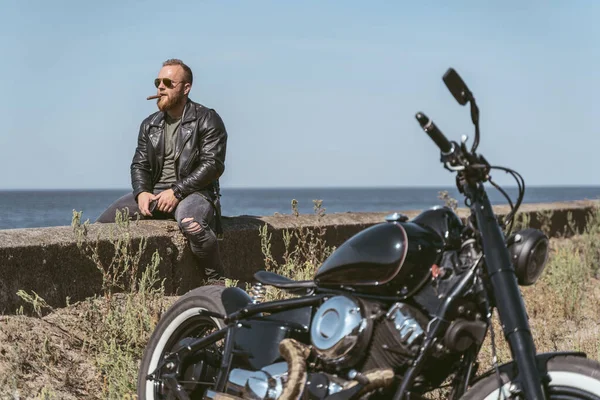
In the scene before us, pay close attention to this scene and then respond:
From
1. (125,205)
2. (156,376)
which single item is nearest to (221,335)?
(156,376)

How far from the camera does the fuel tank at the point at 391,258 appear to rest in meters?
3.04

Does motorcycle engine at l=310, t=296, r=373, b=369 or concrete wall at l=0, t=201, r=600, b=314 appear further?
concrete wall at l=0, t=201, r=600, b=314

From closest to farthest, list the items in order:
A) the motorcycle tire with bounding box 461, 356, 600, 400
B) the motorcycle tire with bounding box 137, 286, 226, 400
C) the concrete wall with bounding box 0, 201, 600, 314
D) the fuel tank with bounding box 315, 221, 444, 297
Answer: the motorcycle tire with bounding box 461, 356, 600, 400, the fuel tank with bounding box 315, 221, 444, 297, the motorcycle tire with bounding box 137, 286, 226, 400, the concrete wall with bounding box 0, 201, 600, 314

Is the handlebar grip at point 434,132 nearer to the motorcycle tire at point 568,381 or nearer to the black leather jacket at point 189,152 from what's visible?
the motorcycle tire at point 568,381

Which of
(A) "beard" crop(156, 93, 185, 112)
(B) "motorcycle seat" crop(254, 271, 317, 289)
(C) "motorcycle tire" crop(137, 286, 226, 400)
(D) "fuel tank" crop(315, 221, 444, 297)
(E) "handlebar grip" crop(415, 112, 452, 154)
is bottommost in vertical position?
(C) "motorcycle tire" crop(137, 286, 226, 400)

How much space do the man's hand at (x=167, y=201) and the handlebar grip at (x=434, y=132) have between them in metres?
3.34

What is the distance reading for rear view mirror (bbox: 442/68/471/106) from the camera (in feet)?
9.62

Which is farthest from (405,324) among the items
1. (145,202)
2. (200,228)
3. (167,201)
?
(145,202)

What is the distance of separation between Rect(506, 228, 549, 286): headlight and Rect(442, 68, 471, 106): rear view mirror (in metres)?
Result: 0.50

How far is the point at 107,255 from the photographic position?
5516mm

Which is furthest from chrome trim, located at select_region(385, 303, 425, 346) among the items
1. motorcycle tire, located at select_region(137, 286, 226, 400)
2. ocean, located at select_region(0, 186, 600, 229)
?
ocean, located at select_region(0, 186, 600, 229)

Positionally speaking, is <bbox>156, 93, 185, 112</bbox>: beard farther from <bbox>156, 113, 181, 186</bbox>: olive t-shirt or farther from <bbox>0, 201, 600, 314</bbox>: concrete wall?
<bbox>0, 201, 600, 314</bbox>: concrete wall

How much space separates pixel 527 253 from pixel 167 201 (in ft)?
11.7

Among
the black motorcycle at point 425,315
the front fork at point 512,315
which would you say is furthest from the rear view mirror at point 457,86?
the front fork at point 512,315
